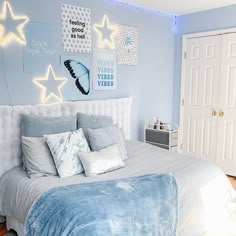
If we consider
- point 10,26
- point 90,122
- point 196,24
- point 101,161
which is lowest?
point 101,161

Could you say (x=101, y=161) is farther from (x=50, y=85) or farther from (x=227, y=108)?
(x=227, y=108)

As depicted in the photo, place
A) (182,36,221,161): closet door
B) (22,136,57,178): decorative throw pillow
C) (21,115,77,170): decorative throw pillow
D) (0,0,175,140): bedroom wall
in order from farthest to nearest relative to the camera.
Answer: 1. (182,36,221,161): closet door
2. (0,0,175,140): bedroom wall
3. (21,115,77,170): decorative throw pillow
4. (22,136,57,178): decorative throw pillow

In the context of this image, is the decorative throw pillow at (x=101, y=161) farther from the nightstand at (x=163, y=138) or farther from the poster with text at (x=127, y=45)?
the poster with text at (x=127, y=45)

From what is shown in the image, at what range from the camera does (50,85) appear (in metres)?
3.15

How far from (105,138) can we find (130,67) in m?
A: 1.60

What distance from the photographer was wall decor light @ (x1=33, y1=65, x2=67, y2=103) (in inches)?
121

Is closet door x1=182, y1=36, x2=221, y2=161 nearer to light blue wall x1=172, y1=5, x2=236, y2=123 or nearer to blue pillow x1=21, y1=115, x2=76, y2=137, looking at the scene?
light blue wall x1=172, y1=5, x2=236, y2=123

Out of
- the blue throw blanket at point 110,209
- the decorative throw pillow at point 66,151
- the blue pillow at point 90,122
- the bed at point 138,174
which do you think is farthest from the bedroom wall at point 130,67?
the blue throw blanket at point 110,209

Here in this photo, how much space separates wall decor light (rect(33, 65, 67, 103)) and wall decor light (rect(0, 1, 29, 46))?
0.43 metres

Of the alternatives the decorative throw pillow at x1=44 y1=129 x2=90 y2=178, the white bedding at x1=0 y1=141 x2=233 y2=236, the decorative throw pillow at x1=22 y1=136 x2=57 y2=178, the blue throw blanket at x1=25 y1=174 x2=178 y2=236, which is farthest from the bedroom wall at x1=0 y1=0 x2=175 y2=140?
the blue throw blanket at x1=25 y1=174 x2=178 y2=236

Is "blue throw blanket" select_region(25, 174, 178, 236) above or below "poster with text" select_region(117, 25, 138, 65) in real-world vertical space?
below

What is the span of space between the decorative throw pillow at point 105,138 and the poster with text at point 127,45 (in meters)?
1.29

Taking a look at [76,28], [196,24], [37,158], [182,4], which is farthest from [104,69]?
[196,24]

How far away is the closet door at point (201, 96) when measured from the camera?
4.26 m
